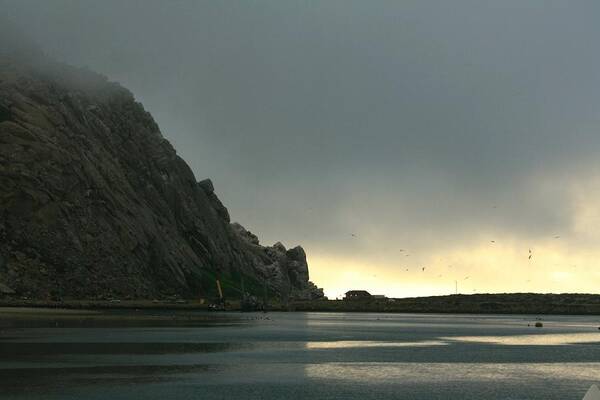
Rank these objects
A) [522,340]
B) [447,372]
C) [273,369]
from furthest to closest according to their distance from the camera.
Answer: [522,340], [447,372], [273,369]

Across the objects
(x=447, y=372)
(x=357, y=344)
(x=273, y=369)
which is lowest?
(x=273, y=369)

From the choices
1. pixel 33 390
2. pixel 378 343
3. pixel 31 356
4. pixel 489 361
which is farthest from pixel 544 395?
pixel 378 343

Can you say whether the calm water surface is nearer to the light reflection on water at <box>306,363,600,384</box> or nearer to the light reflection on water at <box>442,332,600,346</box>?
the light reflection on water at <box>306,363,600,384</box>

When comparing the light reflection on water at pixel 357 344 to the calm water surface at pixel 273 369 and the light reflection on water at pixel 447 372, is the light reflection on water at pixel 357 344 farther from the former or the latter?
the light reflection on water at pixel 447 372

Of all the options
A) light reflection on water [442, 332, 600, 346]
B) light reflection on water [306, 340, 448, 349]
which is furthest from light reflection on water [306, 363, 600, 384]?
light reflection on water [442, 332, 600, 346]

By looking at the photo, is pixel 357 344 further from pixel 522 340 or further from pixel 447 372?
pixel 447 372

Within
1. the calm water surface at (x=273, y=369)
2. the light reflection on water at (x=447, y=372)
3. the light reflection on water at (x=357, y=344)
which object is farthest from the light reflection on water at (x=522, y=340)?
the light reflection on water at (x=447, y=372)

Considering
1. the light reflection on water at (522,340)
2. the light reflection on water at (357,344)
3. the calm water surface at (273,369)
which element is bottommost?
the calm water surface at (273,369)

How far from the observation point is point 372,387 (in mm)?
58188

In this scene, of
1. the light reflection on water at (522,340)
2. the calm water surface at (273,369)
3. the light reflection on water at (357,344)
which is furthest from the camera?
the light reflection on water at (522,340)

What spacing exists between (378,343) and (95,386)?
66920 millimetres

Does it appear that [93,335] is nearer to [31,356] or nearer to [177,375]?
[31,356]

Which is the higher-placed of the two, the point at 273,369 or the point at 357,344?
the point at 357,344

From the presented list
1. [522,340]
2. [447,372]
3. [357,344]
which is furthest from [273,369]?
[522,340]
